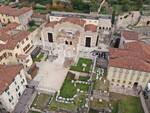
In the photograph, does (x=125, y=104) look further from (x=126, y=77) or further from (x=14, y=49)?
(x=14, y=49)

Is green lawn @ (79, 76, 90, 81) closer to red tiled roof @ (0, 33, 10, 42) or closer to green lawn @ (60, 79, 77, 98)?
green lawn @ (60, 79, 77, 98)

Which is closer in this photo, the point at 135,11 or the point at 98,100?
the point at 98,100

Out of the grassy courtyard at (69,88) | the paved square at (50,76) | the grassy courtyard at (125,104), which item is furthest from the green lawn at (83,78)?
the grassy courtyard at (125,104)

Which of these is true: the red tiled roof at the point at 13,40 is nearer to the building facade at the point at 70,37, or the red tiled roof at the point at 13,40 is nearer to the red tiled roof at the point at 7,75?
A: the building facade at the point at 70,37

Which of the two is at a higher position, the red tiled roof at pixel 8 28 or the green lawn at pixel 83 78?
the red tiled roof at pixel 8 28

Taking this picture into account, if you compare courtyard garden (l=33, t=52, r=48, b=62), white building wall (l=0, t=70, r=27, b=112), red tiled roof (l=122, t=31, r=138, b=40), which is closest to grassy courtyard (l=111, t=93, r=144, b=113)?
red tiled roof (l=122, t=31, r=138, b=40)

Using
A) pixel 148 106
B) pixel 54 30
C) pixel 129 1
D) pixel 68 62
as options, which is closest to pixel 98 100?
pixel 148 106

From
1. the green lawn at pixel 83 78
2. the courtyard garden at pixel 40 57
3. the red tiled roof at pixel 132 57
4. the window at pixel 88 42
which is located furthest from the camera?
the window at pixel 88 42

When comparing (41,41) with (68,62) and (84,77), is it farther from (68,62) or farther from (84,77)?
(84,77)
